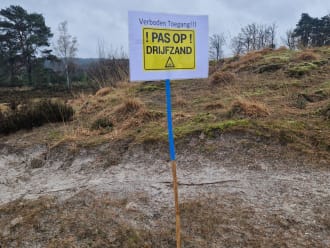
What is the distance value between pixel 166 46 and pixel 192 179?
5.59ft

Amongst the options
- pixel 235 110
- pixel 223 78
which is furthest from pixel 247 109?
pixel 223 78

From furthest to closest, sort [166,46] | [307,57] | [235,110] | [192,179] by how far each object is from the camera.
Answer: [307,57] → [235,110] → [192,179] → [166,46]

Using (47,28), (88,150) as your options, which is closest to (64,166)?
(88,150)

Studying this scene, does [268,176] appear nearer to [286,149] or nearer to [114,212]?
[286,149]

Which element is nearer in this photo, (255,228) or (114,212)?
(255,228)

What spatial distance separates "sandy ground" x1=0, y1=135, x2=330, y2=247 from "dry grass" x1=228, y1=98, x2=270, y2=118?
848 mm

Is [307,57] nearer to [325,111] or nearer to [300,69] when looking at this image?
[300,69]

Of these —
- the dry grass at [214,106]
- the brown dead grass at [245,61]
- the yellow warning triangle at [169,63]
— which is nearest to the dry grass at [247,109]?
the dry grass at [214,106]

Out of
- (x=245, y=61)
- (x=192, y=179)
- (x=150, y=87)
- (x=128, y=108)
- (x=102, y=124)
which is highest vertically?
(x=245, y=61)

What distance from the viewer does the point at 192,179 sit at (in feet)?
10.3

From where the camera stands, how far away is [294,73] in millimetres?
6859

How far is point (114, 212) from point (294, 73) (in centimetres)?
595

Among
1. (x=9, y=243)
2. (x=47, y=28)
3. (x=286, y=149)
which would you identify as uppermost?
(x=47, y=28)

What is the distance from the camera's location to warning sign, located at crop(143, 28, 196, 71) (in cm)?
186
